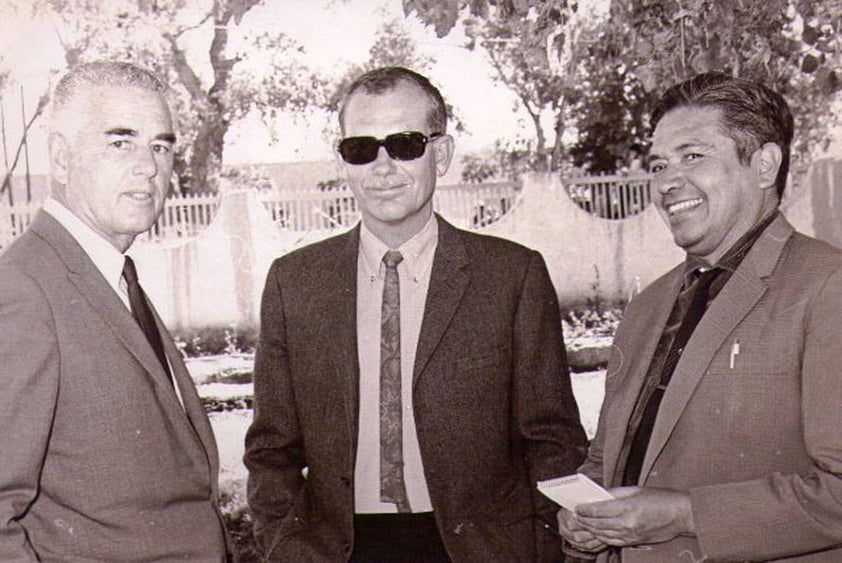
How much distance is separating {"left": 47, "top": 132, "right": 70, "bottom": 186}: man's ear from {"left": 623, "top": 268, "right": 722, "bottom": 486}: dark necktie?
1.53m

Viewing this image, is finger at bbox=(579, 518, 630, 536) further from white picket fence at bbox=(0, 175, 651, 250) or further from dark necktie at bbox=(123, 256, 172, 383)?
white picket fence at bbox=(0, 175, 651, 250)

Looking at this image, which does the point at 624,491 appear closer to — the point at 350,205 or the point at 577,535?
the point at 577,535

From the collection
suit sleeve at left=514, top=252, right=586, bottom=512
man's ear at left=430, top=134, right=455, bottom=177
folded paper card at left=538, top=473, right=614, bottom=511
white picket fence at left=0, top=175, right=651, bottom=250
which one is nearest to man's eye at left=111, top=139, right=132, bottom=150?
man's ear at left=430, top=134, right=455, bottom=177

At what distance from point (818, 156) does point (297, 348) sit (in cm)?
221

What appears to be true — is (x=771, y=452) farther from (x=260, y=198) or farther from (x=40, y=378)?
(x=260, y=198)

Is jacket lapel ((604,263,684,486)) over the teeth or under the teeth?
under

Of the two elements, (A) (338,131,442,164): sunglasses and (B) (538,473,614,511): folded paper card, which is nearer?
(B) (538,473,614,511): folded paper card

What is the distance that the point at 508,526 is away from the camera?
272 centimetres

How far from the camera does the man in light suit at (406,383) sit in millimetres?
2689

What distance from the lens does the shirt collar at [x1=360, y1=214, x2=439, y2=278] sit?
2855 millimetres

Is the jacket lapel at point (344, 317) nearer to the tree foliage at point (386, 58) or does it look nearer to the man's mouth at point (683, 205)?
the tree foliage at point (386, 58)

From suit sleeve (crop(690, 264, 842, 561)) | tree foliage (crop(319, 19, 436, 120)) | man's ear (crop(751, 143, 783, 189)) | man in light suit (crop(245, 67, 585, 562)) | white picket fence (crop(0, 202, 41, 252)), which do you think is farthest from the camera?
tree foliage (crop(319, 19, 436, 120))

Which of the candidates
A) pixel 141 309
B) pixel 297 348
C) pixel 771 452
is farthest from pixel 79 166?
pixel 771 452

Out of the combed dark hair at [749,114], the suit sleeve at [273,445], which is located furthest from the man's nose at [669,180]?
the suit sleeve at [273,445]
